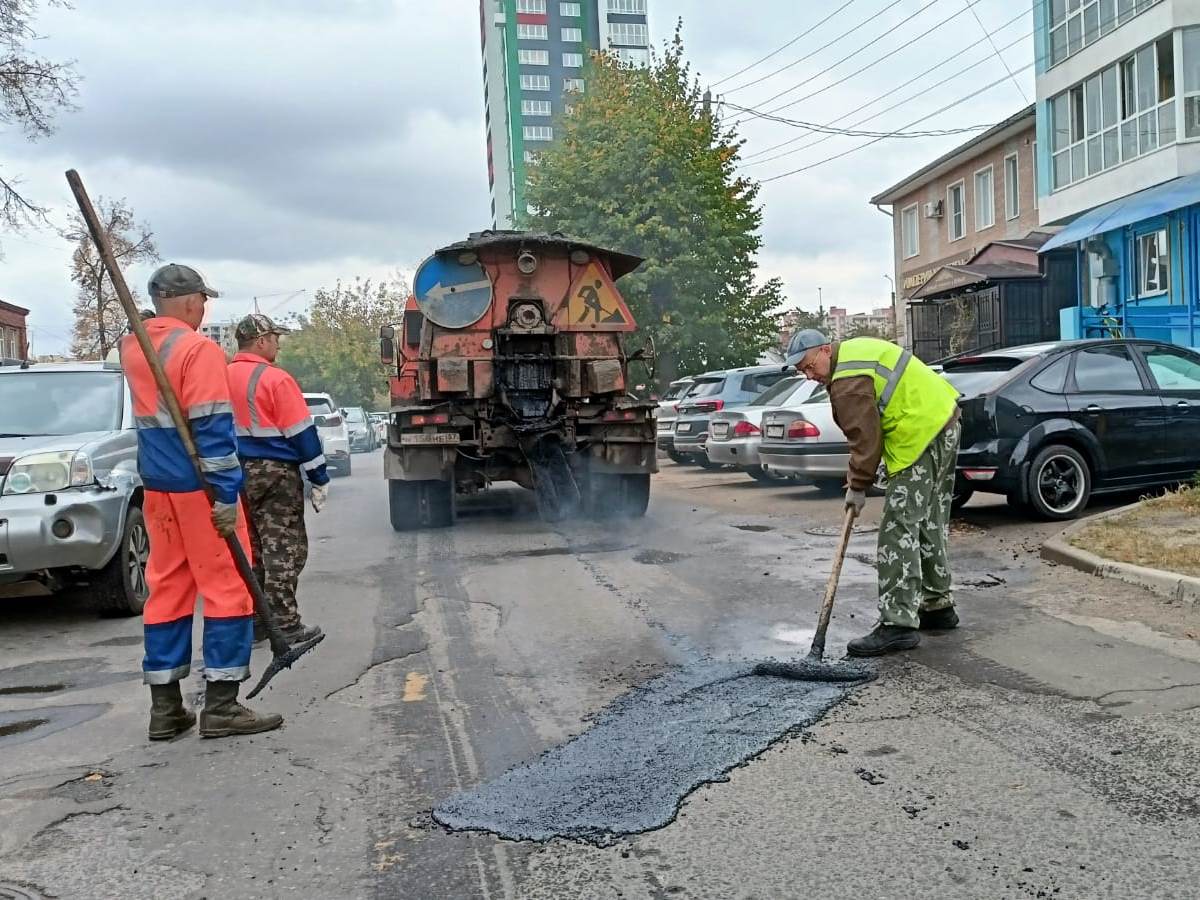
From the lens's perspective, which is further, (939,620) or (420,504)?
(420,504)

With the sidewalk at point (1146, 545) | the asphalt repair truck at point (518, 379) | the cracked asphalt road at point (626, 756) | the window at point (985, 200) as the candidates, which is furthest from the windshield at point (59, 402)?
the window at point (985, 200)

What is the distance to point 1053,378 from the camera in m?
9.59

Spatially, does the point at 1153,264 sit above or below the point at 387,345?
above

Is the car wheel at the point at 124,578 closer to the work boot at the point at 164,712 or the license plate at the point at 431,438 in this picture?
the work boot at the point at 164,712

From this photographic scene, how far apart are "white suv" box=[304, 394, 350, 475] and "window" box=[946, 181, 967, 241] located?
62.9ft

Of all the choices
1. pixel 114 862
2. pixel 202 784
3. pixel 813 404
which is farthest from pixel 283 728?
pixel 813 404

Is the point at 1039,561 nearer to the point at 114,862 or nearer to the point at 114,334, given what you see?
the point at 114,862

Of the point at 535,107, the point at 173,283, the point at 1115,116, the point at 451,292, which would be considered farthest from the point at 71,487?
the point at 535,107

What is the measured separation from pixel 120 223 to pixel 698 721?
29101 mm

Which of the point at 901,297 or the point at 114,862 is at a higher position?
the point at 901,297

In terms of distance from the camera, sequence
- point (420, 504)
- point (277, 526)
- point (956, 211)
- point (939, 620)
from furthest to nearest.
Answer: point (956, 211)
point (420, 504)
point (277, 526)
point (939, 620)

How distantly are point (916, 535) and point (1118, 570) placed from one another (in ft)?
7.30

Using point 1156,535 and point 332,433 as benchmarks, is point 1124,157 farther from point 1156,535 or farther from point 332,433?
point 332,433

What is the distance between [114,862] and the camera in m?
3.31
